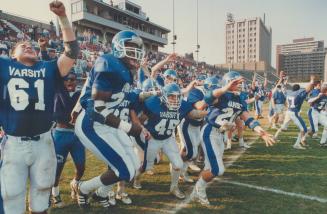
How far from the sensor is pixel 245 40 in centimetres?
14038

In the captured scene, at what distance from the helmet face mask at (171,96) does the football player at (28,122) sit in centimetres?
207

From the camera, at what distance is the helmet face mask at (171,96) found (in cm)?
499

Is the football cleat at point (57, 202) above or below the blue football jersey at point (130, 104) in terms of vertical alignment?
below

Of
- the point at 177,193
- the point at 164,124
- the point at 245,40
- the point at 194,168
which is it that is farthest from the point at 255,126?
the point at 245,40

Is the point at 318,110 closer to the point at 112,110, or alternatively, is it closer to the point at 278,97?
the point at 278,97

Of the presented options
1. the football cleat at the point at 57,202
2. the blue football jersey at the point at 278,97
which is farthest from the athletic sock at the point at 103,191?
the blue football jersey at the point at 278,97

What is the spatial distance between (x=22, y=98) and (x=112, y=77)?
1003 mm

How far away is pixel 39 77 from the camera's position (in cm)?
316

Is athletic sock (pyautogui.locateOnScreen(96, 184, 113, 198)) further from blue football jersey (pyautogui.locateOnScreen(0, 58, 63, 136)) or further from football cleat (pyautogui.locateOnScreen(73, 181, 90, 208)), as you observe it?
blue football jersey (pyautogui.locateOnScreen(0, 58, 63, 136))

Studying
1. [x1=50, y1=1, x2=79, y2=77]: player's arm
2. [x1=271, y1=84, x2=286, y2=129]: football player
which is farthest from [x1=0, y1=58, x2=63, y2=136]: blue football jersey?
[x1=271, y1=84, x2=286, y2=129]: football player

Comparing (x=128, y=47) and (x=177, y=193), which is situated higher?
(x=128, y=47)

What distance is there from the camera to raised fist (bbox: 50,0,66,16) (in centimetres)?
295

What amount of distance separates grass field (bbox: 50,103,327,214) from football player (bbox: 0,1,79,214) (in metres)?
1.57

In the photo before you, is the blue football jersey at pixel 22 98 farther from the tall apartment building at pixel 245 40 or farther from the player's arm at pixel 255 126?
the tall apartment building at pixel 245 40
